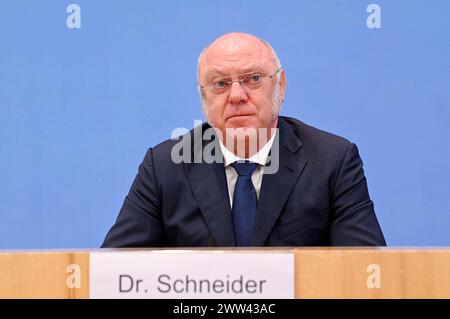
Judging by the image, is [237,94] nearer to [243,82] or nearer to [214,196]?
[243,82]

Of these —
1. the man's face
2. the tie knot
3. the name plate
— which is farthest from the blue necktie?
the name plate

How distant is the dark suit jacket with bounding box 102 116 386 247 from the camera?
126 cm

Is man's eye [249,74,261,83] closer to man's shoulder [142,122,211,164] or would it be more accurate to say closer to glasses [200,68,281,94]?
glasses [200,68,281,94]

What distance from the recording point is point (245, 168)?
53.0 inches

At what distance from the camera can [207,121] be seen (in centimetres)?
145

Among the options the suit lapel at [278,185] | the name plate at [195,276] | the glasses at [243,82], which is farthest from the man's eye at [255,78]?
the name plate at [195,276]

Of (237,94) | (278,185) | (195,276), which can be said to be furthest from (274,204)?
(195,276)

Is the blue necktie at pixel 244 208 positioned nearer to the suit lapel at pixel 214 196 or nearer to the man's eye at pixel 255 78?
the suit lapel at pixel 214 196

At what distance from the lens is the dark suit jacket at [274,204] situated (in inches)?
49.7

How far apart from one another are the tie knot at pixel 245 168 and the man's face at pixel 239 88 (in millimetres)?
81

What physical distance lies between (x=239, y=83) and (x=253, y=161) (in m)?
0.17

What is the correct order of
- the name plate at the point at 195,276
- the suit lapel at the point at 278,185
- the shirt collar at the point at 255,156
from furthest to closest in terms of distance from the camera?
1. the shirt collar at the point at 255,156
2. the suit lapel at the point at 278,185
3. the name plate at the point at 195,276
